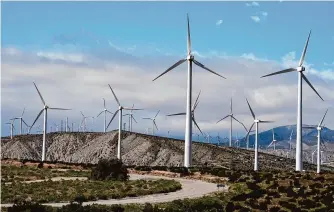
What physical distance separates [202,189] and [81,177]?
60.3ft

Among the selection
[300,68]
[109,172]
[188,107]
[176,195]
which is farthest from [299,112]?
[176,195]

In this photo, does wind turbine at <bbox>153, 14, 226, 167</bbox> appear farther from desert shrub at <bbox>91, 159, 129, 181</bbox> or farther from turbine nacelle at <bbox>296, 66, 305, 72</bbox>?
desert shrub at <bbox>91, 159, 129, 181</bbox>

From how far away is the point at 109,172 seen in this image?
210 ft

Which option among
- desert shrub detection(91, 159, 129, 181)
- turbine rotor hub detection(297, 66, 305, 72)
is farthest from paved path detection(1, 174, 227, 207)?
turbine rotor hub detection(297, 66, 305, 72)

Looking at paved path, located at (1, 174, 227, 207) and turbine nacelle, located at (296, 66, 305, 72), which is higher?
turbine nacelle, located at (296, 66, 305, 72)

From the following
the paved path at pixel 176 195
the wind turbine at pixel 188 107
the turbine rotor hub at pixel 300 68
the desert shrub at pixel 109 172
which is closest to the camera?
the paved path at pixel 176 195

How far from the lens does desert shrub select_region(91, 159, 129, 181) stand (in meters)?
63.3

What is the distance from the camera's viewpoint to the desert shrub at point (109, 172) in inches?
2491

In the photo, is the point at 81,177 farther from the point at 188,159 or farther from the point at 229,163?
the point at 229,163

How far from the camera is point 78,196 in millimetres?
46188

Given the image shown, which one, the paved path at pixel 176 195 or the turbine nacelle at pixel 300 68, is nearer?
the paved path at pixel 176 195

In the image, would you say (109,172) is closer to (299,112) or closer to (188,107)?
(188,107)

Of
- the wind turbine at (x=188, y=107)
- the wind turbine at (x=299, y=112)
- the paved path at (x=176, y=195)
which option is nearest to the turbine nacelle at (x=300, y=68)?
the wind turbine at (x=299, y=112)

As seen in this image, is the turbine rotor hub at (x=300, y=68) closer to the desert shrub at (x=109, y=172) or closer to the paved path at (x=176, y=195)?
the paved path at (x=176, y=195)
